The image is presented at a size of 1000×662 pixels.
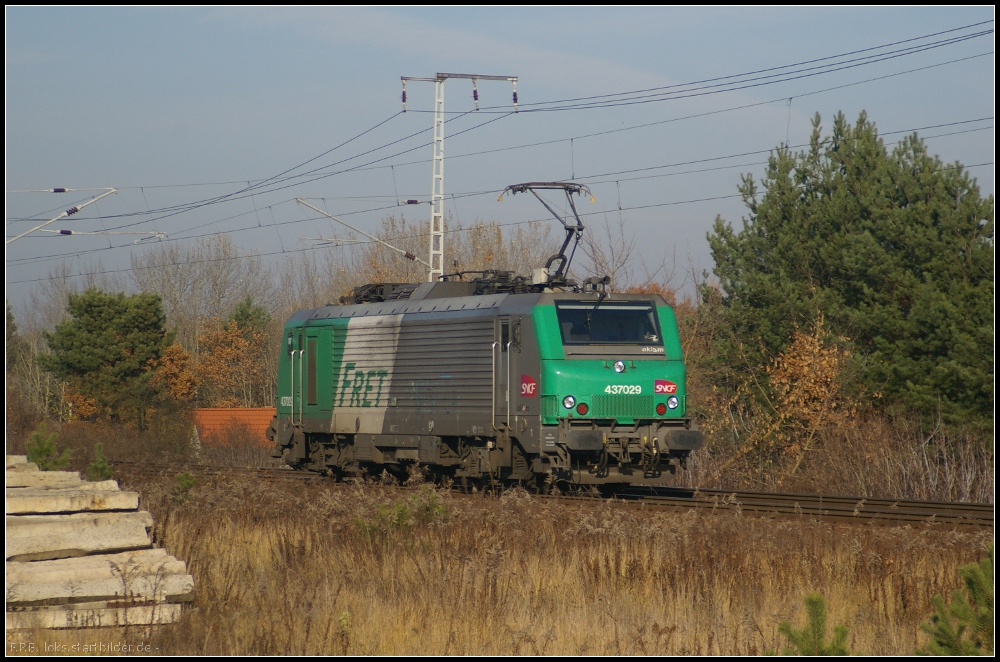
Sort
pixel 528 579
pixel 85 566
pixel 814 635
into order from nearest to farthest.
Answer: pixel 814 635
pixel 85 566
pixel 528 579

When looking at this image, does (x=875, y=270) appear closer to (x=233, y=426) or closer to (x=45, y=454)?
(x=45, y=454)

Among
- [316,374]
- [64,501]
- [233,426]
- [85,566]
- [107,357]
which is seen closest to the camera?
[85,566]

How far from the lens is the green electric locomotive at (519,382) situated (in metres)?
15.9

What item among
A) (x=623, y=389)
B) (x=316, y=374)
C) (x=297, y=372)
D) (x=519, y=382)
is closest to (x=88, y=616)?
(x=519, y=382)

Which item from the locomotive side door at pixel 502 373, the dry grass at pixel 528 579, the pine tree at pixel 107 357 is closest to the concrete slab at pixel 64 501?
the dry grass at pixel 528 579

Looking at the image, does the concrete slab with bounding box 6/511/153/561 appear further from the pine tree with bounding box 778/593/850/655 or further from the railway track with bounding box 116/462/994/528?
the railway track with bounding box 116/462/994/528

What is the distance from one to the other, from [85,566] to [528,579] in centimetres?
356

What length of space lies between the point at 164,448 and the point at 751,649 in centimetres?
3002

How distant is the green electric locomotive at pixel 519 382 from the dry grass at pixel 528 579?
2.86m

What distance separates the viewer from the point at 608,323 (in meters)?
16.4

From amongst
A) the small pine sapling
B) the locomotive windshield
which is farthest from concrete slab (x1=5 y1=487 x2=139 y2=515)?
the small pine sapling

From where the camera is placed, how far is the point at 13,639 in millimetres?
7156

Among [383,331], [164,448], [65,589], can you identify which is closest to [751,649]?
[65,589]

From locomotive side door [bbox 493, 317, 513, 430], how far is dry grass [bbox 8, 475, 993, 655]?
3.28m
